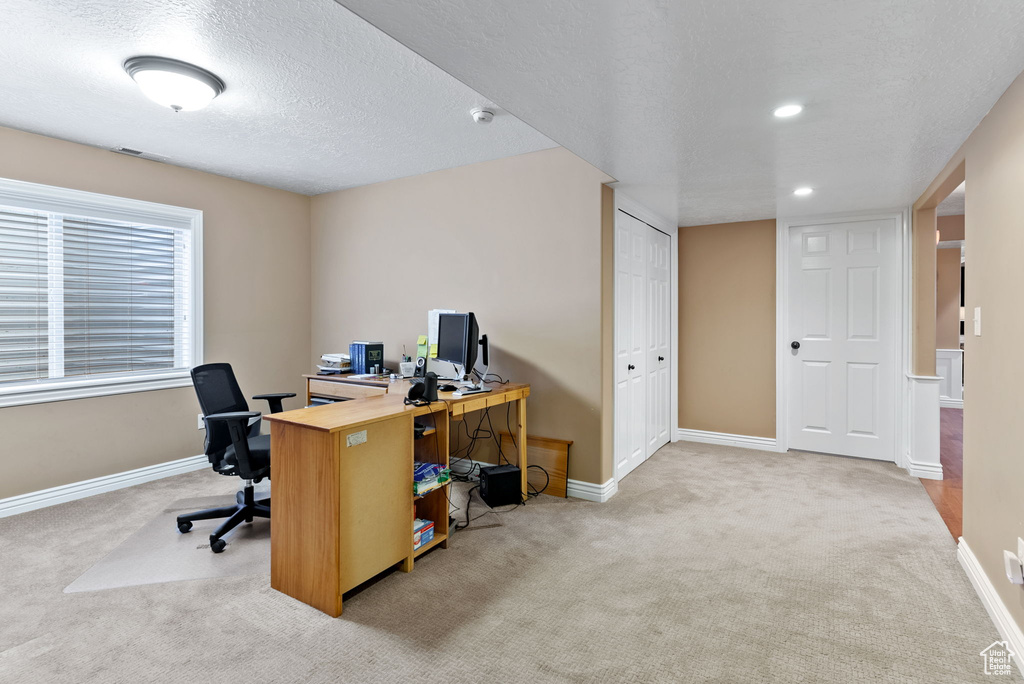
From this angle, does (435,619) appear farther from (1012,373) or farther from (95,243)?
(95,243)

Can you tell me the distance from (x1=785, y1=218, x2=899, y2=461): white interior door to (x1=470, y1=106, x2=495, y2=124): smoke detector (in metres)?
3.01

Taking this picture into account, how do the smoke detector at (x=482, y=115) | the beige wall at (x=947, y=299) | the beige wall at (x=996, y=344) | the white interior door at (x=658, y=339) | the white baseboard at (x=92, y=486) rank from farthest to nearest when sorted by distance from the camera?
the beige wall at (x=947, y=299), the white interior door at (x=658, y=339), the white baseboard at (x=92, y=486), the smoke detector at (x=482, y=115), the beige wall at (x=996, y=344)

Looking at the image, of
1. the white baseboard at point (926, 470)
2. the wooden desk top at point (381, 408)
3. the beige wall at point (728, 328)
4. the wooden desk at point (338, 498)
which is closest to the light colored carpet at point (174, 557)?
the wooden desk at point (338, 498)

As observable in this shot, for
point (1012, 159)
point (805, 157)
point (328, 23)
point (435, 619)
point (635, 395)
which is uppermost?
point (328, 23)

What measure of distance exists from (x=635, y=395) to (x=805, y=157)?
198 centimetres

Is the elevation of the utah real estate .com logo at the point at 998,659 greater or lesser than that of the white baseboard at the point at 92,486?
lesser

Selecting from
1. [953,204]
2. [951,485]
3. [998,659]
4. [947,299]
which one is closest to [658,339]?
[951,485]

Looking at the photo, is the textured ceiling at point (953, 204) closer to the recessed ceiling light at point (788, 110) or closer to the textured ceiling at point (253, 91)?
the recessed ceiling light at point (788, 110)

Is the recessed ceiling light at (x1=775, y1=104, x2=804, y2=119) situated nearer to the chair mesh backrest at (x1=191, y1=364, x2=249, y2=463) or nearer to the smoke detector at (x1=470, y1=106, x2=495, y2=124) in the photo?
the smoke detector at (x1=470, y1=106, x2=495, y2=124)

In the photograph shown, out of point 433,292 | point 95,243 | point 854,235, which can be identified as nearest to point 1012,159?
point 854,235

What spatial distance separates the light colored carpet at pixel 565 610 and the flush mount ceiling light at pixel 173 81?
89.6 inches

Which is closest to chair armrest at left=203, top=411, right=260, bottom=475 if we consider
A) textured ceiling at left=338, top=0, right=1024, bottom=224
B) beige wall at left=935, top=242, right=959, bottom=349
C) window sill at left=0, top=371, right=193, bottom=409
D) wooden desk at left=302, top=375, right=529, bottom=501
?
wooden desk at left=302, top=375, right=529, bottom=501

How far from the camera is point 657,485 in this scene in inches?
145

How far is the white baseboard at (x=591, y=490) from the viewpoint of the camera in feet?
11.0
